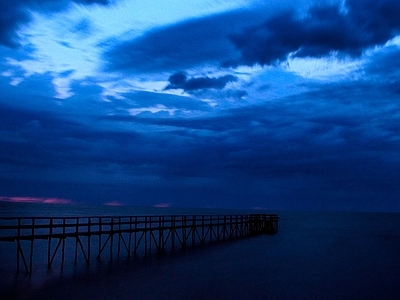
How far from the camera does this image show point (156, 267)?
25141mm

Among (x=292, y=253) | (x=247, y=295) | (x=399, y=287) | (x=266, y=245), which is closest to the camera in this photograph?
(x=247, y=295)

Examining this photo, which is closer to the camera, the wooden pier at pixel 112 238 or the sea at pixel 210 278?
the sea at pixel 210 278

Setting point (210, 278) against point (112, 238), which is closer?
point (210, 278)

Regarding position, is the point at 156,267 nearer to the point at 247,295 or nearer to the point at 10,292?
the point at 247,295

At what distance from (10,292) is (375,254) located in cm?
3008

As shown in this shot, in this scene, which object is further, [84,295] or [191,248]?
[191,248]

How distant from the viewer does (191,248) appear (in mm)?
35406

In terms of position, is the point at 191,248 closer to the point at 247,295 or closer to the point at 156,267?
the point at 156,267

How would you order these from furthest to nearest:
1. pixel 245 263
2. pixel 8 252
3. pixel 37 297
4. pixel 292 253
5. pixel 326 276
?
pixel 292 253 < pixel 8 252 < pixel 245 263 < pixel 326 276 < pixel 37 297

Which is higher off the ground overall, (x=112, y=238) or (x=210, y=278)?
(x=112, y=238)

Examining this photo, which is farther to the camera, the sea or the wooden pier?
the wooden pier

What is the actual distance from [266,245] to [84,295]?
24.7 meters

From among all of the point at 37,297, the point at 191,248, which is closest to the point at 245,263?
the point at 191,248

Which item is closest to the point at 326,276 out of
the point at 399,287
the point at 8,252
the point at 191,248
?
the point at 399,287
